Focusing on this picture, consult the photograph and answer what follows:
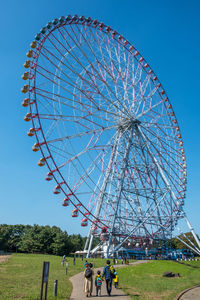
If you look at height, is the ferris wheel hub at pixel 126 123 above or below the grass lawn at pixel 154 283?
above

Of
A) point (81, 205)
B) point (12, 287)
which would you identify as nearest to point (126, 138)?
point (81, 205)

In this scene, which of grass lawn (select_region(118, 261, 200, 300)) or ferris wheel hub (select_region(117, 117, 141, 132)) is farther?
ferris wheel hub (select_region(117, 117, 141, 132))

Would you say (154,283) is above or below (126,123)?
below

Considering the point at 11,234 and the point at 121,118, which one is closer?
the point at 121,118

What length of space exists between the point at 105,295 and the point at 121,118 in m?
20.4

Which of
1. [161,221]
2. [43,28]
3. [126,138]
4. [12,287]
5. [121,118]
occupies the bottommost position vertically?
[12,287]

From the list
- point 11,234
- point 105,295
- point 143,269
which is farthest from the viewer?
point 11,234

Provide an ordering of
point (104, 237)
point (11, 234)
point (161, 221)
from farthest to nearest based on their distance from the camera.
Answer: point (11, 234)
point (161, 221)
point (104, 237)

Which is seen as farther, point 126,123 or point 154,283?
point 126,123

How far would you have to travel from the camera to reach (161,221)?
31234 mm

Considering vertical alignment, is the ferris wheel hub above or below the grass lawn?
above

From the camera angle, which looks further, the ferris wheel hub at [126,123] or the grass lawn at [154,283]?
the ferris wheel hub at [126,123]

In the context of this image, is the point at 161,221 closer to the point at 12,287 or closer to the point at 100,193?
the point at 100,193

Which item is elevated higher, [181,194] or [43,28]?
[43,28]
